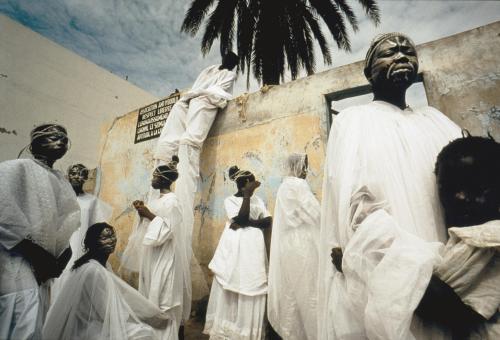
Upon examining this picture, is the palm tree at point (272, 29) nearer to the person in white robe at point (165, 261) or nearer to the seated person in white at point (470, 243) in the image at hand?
the person in white robe at point (165, 261)

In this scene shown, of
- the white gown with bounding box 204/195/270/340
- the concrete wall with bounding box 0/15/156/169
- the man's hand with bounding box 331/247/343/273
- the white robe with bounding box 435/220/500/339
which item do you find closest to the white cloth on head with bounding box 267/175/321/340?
the white gown with bounding box 204/195/270/340

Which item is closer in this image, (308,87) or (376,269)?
(376,269)

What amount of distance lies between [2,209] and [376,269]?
2.05 meters

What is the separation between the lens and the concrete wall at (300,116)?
279 centimetres

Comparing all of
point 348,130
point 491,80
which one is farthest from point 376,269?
point 491,80

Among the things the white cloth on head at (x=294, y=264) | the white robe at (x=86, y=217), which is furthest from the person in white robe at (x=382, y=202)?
the white robe at (x=86, y=217)

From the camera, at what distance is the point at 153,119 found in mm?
5828

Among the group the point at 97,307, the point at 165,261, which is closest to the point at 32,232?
the point at 97,307

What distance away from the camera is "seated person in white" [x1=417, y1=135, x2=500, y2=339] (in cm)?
83

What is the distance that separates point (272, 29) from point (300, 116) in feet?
15.7

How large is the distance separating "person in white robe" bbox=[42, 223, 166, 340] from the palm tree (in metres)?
6.31

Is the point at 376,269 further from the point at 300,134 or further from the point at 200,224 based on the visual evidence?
the point at 200,224

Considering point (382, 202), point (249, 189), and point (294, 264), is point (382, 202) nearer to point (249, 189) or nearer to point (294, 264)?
point (294, 264)

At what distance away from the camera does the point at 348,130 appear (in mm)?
1329
